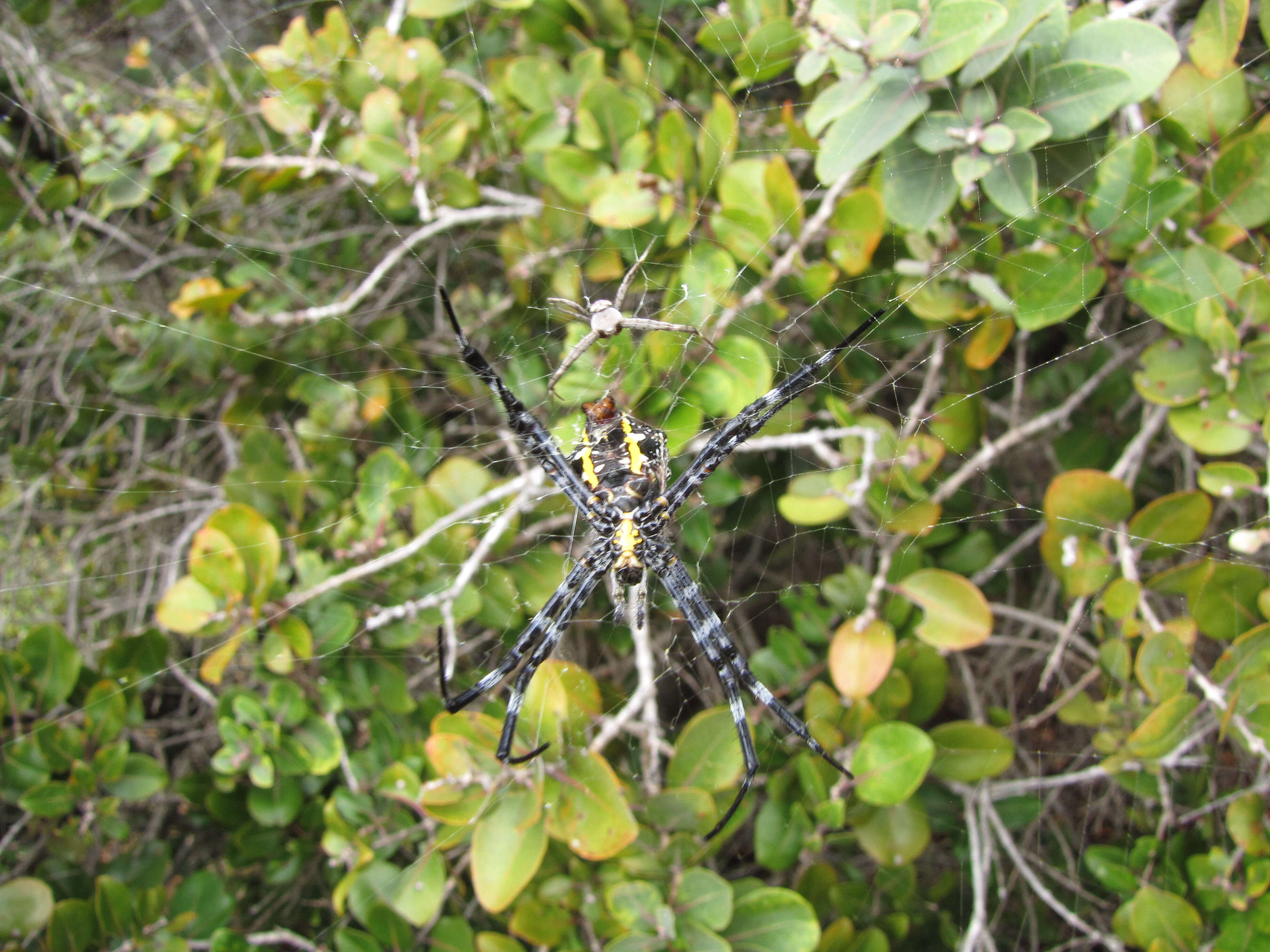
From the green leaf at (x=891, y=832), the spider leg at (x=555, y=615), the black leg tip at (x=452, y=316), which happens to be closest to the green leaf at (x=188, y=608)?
the spider leg at (x=555, y=615)

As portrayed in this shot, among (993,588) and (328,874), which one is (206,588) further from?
(993,588)

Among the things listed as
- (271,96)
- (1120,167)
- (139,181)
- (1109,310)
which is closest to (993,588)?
(1109,310)

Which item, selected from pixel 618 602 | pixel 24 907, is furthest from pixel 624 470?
pixel 24 907

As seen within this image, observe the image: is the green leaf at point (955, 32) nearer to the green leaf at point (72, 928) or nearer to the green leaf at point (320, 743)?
the green leaf at point (320, 743)

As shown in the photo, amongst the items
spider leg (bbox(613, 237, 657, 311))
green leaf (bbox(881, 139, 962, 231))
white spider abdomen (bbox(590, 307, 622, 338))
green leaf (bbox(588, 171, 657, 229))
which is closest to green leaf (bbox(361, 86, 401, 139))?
green leaf (bbox(588, 171, 657, 229))

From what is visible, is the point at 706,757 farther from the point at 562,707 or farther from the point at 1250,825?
the point at 1250,825

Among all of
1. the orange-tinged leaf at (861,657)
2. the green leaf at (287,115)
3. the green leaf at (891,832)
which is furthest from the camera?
the green leaf at (287,115)
